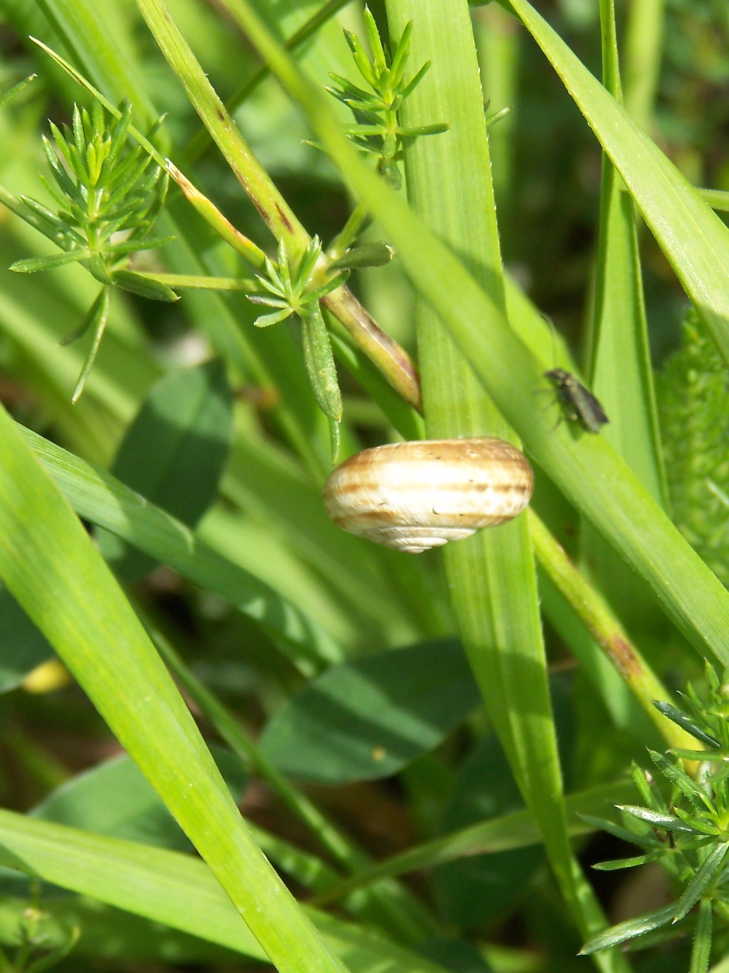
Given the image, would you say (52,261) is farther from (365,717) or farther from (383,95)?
(365,717)

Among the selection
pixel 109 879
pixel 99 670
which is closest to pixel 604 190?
pixel 99 670

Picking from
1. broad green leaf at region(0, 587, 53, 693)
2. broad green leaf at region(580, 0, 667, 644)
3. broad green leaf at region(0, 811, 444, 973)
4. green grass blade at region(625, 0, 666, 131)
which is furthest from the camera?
green grass blade at region(625, 0, 666, 131)

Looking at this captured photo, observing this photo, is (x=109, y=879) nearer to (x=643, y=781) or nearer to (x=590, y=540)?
(x=643, y=781)

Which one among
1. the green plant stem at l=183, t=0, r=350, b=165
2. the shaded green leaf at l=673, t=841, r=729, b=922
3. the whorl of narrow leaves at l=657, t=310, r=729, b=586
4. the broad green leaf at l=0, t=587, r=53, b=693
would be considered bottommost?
the shaded green leaf at l=673, t=841, r=729, b=922

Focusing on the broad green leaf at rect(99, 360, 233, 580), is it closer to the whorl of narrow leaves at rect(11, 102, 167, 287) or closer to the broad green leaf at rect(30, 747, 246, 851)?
the broad green leaf at rect(30, 747, 246, 851)

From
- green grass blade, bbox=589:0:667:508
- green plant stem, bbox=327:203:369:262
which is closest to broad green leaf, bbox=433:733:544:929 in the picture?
green grass blade, bbox=589:0:667:508

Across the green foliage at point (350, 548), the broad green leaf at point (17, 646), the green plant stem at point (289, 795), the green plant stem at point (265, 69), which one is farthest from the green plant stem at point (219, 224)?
the broad green leaf at point (17, 646)

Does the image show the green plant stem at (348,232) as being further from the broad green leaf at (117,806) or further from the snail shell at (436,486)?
the broad green leaf at (117,806)

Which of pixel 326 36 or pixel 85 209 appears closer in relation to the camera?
pixel 85 209
